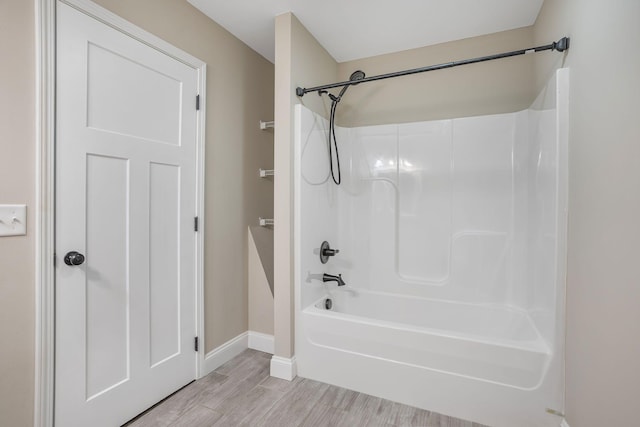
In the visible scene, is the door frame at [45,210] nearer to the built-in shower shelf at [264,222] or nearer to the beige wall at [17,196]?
the beige wall at [17,196]

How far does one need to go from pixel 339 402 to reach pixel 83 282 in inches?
61.0

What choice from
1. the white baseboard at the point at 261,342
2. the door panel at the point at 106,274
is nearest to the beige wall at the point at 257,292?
the white baseboard at the point at 261,342

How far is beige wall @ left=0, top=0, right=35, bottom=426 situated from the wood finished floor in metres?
0.64

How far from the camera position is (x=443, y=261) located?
8.14 ft

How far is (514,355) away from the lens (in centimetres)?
160

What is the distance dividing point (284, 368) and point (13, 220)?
1693 mm

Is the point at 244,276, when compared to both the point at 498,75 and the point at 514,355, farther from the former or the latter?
the point at 498,75

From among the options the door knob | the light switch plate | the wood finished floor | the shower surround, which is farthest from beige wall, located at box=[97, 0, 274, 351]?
the light switch plate

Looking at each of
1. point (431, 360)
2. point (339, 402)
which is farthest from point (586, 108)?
point (339, 402)

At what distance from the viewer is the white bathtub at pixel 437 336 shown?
1.61 m

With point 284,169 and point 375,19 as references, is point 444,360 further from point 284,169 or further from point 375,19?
point 375,19

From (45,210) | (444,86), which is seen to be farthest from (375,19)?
(45,210)

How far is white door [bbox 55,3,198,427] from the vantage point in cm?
141

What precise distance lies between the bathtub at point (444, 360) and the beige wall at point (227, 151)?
629 millimetres
